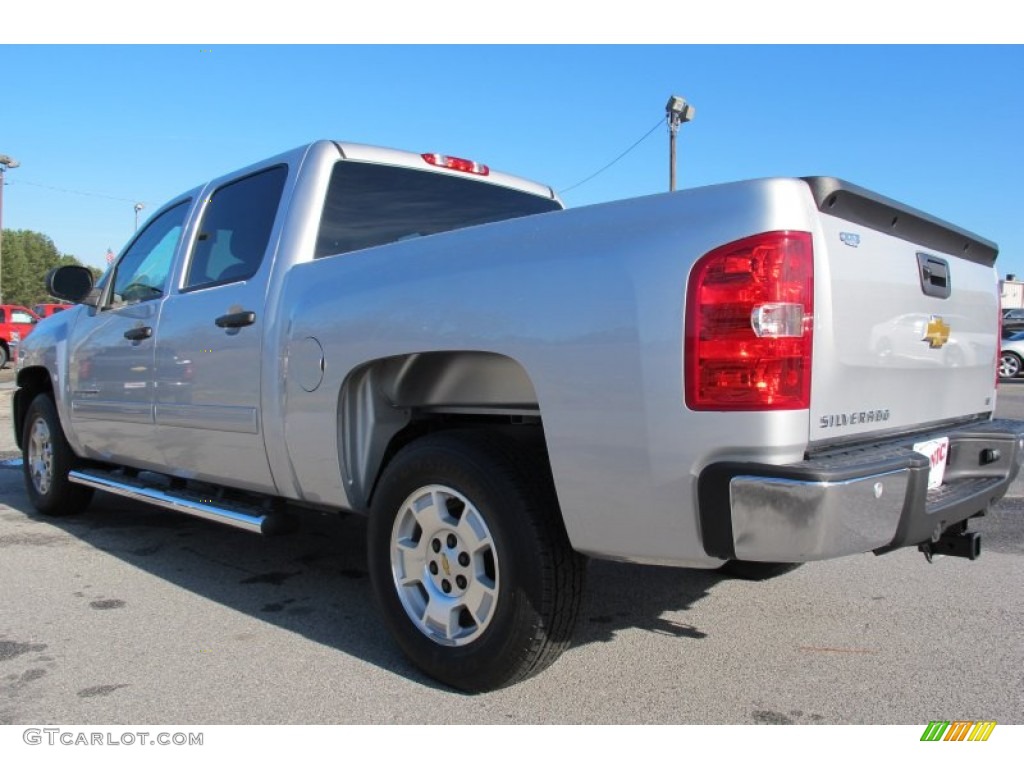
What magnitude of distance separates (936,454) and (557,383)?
1327 mm

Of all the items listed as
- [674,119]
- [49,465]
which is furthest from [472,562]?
[674,119]

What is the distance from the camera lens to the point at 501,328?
2.62m

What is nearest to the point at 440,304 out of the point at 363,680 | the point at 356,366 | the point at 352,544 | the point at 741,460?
the point at 356,366

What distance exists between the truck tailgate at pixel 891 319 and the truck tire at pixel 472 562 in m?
0.91

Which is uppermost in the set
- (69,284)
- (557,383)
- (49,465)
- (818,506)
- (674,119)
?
(674,119)

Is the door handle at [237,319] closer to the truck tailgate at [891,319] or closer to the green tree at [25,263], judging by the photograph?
the truck tailgate at [891,319]

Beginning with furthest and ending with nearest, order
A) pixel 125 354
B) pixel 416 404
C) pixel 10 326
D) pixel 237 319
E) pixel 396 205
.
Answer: pixel 10 326 → pixel 125 354 → pixel 396 205 → pixel 237 319 → pixel 416 404

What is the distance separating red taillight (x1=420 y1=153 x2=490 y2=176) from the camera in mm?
4293

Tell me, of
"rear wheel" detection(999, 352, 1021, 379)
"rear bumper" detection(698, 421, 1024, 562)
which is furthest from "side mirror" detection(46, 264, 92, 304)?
"rear wheel" detection(999, 352, 1021, 379)

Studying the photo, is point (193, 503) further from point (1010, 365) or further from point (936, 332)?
point (1010, 365)

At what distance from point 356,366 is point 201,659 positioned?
1.28 meters

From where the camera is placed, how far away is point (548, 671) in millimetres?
2996

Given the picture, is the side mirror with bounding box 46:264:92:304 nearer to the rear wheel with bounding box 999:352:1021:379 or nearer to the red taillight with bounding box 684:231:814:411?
the red taillight with bounding box 684:231:814:411

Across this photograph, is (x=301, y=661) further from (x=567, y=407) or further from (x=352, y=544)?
(x=352, y=544)
